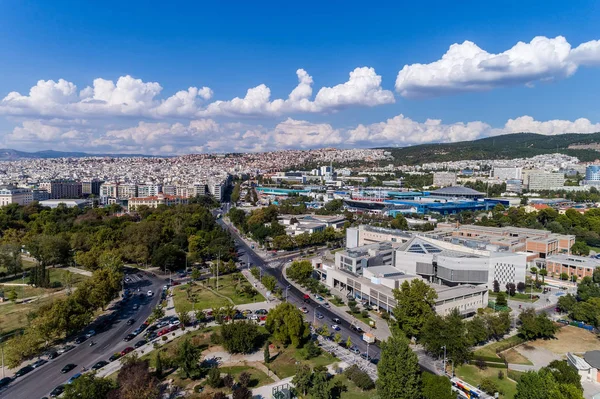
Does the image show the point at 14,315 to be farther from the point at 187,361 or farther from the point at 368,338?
the point at 368,338

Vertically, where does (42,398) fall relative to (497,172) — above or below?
below

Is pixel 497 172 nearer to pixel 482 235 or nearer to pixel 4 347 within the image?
pixel 482 235

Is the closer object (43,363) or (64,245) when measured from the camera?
(43,363)

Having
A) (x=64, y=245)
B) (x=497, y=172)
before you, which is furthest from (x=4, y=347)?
(x=497, y=172)

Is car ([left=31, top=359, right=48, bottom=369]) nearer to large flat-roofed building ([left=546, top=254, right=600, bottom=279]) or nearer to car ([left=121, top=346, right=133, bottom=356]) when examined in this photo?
car ([left=121, top=346, right=133, bottom=356])

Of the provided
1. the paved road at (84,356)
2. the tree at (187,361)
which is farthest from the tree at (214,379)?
the paved road at (84,356)

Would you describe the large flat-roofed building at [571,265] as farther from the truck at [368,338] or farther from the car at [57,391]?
the car at [57,391]
